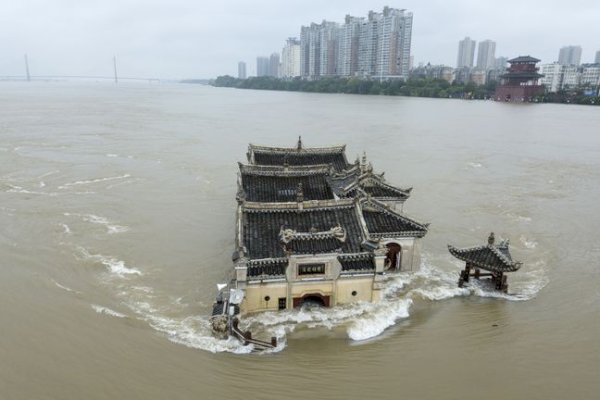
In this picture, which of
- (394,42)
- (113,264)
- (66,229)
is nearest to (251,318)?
(113,264)

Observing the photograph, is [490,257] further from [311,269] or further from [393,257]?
[311,269]

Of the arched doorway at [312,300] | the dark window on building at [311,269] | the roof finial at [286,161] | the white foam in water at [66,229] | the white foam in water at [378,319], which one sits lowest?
the white foam in water at [66,229]

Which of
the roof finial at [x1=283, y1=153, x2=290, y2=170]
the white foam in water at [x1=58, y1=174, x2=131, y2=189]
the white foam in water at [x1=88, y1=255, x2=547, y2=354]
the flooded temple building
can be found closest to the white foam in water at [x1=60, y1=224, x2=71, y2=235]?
the white foam in water at [x1=88, y1=255, x2=547, y2=354]

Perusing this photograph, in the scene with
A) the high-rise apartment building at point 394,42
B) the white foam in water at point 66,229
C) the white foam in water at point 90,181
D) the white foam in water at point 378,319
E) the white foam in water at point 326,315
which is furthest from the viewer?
the high-rise apartment building at point 394,42

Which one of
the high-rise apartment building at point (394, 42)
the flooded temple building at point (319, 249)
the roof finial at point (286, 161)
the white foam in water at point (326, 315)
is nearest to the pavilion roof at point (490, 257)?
the white foam in water at point (326, 315)

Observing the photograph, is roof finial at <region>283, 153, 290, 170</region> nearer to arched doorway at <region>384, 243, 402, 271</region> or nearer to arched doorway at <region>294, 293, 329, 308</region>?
arched doorway at <region>384, 243, 402, 271</region>

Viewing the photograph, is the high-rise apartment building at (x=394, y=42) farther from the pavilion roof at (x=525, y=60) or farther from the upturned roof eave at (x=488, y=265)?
the upturned roof eave at (x=488, y=265)
